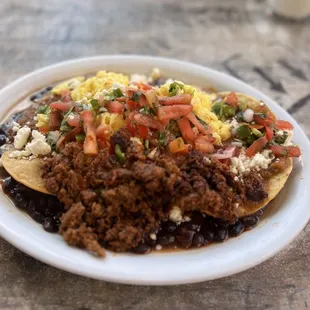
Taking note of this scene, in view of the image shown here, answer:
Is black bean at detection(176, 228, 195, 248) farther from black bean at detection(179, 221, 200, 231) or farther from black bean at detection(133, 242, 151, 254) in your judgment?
black bean at detection(133, 242, 151, 254)

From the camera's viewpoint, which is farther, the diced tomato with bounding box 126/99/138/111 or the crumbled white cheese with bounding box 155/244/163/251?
the diced tomato with bounding box 126/99/138/111

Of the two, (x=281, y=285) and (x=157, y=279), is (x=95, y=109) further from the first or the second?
(x=281, y=285)

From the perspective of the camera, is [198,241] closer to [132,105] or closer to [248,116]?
[132,105]

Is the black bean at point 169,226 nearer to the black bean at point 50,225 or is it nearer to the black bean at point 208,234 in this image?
the black bean at point 208,234

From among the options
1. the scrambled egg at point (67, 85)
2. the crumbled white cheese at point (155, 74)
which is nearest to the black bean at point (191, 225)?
the scrambled egg at point (67, 85)

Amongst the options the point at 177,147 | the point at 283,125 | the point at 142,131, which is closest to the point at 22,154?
the point at 142,131

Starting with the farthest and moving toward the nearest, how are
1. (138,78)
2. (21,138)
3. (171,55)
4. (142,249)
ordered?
1. (171,55)
2. (138,78)
3. (21,138)
4. (142,249)

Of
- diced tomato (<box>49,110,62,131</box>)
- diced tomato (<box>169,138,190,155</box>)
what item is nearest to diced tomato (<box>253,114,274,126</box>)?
diced tomato (<box>169,138,190,155</box>)
